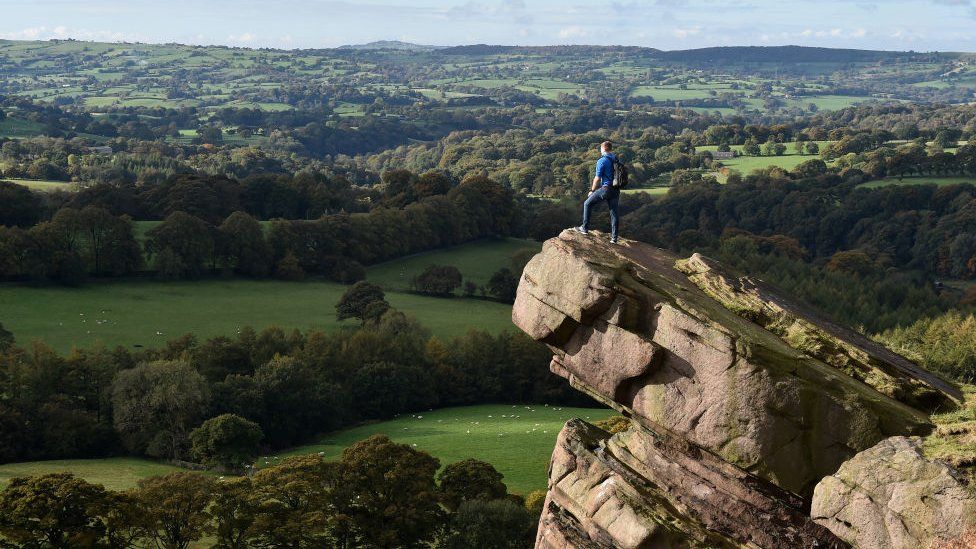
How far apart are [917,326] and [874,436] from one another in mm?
73942

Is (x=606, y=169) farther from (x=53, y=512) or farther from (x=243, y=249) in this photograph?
(x=243, y=249)

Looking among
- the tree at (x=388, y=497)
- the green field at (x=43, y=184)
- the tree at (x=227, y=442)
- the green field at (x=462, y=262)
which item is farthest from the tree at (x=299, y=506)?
the green field at (x=43, y=184)

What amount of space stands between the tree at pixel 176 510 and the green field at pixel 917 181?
160 meters

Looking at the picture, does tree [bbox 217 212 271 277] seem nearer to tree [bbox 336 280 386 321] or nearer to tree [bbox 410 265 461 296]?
tree [bbox 410 265 461 296]

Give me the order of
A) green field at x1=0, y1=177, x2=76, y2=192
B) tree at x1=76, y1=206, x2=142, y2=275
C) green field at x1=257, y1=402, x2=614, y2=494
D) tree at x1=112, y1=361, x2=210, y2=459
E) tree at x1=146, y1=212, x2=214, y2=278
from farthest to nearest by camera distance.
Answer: green field at x1=0, y1=177, x2=76, y2=192 < tree at x1=146, y1=212, x2=214, y2=278 < tree at x1=76, y1=206, x2=142, y2=275 < tree at x1=112, y1=361, x2=210, y2=459 < green field at x1=257, y1=402, x2=614, y2=494

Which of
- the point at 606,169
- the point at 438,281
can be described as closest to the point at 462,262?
the point at 438,281

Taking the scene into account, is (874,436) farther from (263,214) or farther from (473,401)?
(263,214)

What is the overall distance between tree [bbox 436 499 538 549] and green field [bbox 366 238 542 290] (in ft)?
225

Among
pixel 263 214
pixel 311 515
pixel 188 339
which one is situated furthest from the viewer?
pixel 263 214

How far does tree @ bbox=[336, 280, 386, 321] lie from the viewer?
9269 centimetres

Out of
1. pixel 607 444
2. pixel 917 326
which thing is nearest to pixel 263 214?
pixel 917 326

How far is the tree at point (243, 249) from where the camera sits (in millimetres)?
107812

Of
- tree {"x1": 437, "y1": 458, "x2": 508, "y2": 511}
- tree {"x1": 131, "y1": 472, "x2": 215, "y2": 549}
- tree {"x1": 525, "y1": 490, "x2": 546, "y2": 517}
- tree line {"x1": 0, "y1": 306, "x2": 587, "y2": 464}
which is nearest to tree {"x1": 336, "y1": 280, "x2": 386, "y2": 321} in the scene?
tree line {"x1": 0, "y1": 306, "x2": 587, "y2": 464}

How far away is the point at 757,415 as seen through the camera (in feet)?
63.5
